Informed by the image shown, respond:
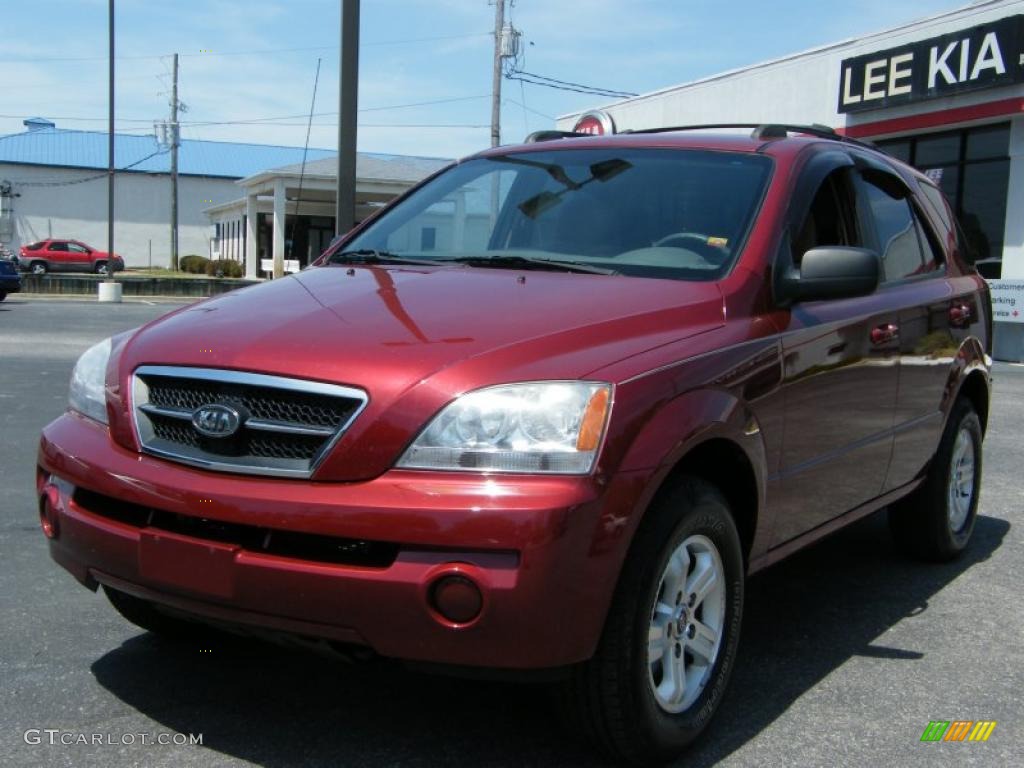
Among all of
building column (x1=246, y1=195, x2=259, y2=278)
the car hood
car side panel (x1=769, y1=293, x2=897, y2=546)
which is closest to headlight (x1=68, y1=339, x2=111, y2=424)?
the car hood

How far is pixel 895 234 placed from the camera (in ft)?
15.4

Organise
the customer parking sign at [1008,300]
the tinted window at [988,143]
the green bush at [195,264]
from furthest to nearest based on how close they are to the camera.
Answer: the green bush at [195,264], the tinted window at [988,143], the customer parking sign at [1008,300]

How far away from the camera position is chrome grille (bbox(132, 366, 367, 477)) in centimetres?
268

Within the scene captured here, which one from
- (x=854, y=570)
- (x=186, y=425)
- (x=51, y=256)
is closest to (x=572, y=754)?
(x=186, y=425)

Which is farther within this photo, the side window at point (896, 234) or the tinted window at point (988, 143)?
the tinted window at point (988, 143)

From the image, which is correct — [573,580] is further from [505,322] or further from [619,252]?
[619,252]

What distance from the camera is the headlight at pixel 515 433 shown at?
8.45 feet

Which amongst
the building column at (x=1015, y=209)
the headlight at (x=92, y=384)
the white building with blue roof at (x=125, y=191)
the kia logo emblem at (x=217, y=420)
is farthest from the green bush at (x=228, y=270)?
the kia logo emblem at (x=217, y=420)

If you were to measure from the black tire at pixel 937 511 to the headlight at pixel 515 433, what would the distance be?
9.47ft

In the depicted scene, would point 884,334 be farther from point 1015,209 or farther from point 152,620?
point 1015,209

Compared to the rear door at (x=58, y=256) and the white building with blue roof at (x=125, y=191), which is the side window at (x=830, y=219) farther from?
the white building with blue roof at (x=125, y=191)

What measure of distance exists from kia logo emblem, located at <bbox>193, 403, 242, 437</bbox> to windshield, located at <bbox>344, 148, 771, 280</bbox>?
1240 mm

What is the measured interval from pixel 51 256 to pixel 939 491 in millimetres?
47930

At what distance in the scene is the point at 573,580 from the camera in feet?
8.29
